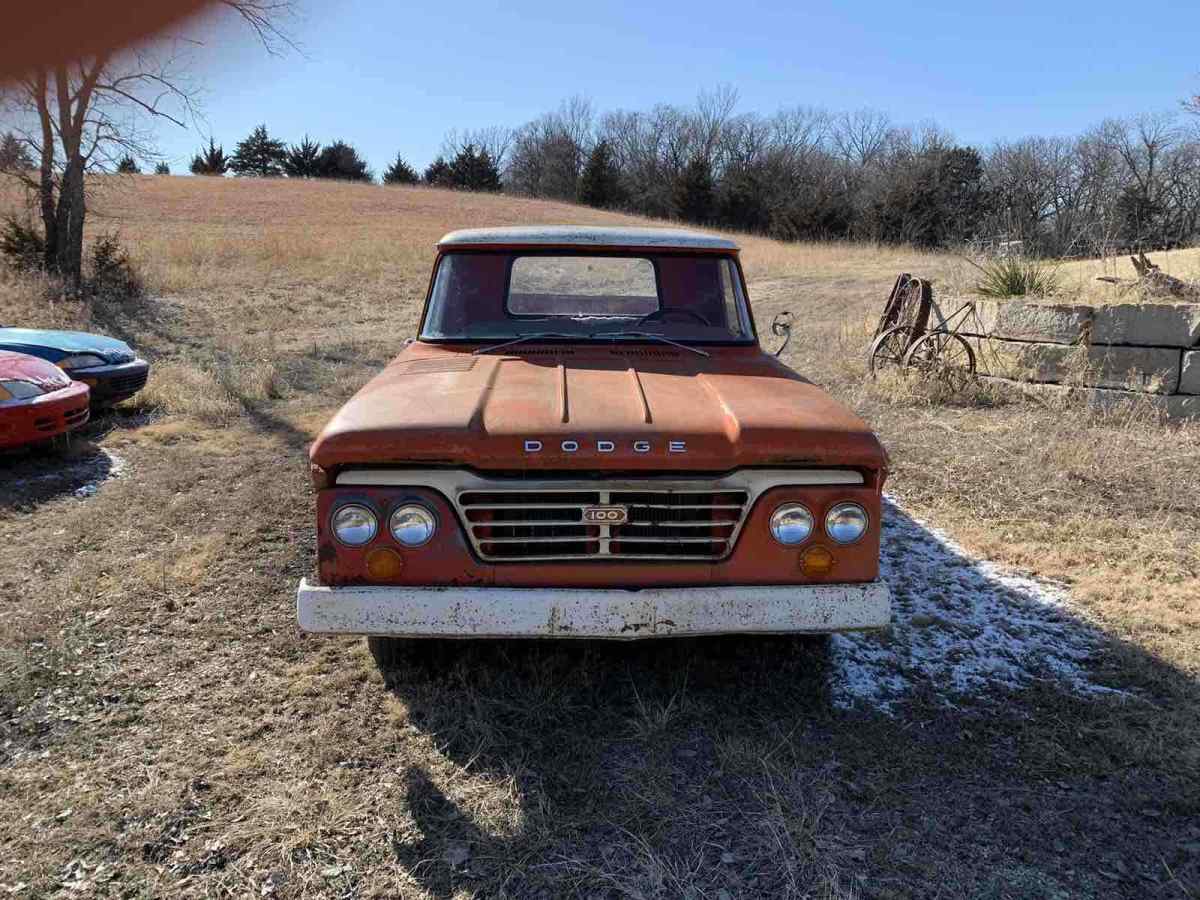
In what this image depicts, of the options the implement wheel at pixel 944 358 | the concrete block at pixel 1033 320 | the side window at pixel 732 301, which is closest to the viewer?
the side window at pixel 732 301

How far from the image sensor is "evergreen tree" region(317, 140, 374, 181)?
63.2 meters

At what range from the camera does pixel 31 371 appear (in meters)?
5.93

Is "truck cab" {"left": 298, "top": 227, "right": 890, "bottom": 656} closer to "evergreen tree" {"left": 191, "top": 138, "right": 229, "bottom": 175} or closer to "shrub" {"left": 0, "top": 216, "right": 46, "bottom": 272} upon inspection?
"shrub" {"left": 0, "top": 216, "right": 46, "bottom": 272}

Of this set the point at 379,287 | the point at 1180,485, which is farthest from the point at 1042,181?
the point at 1180,485

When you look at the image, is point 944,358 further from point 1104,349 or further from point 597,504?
point 597,504

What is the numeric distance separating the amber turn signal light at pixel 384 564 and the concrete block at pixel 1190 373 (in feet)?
22.9

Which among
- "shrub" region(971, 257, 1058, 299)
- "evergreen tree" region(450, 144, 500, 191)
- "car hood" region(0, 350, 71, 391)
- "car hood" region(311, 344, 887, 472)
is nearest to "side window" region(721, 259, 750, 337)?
"car hood" region(311, 344, 887, 472)

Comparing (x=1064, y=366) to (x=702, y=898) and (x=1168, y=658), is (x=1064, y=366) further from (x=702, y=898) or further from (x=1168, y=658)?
(x=702, y=898)

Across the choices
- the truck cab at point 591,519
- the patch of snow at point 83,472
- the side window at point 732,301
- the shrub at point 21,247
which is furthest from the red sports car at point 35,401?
the shrub at point 21,247

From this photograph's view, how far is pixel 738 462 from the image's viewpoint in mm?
2650

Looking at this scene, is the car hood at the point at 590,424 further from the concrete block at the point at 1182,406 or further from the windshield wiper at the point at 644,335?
the concrete block at the point at 1182,406

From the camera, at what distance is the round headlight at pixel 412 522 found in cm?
265

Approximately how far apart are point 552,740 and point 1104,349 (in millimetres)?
6667

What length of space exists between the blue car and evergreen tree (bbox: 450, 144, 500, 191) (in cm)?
5664
